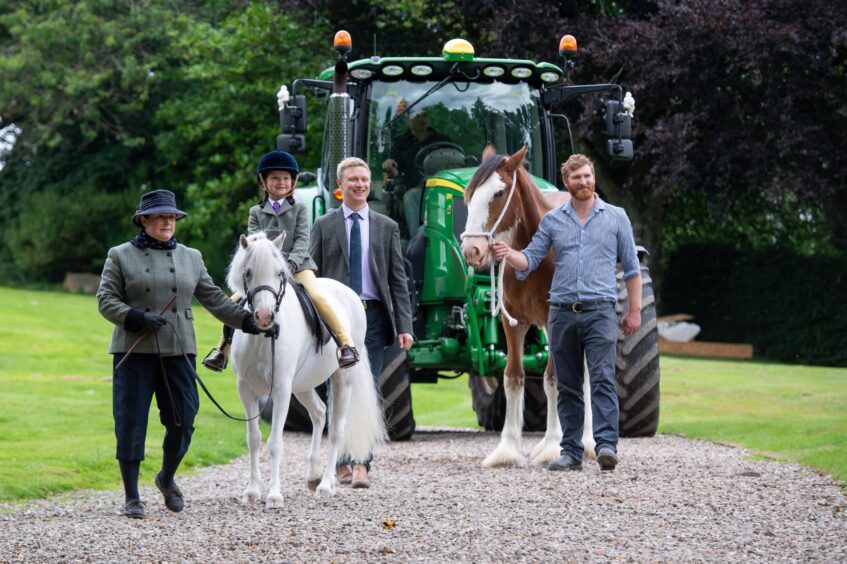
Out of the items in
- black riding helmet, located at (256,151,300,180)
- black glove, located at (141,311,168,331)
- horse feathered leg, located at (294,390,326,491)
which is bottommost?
horse feathered leg, located at (294,390,326,491)

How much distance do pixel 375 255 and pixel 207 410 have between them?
298 inches

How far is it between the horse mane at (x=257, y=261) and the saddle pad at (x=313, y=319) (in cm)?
50

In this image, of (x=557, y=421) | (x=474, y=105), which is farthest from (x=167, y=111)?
(x=557, y=421)

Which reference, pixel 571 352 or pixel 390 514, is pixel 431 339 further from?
pixel 390 514

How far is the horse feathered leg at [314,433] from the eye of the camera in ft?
28.4

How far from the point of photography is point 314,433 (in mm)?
8883

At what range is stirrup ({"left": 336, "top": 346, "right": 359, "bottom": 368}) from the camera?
8.41 m

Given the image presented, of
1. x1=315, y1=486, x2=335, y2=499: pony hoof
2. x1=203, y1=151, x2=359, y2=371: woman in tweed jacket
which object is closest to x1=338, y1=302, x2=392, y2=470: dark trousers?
x1=203, y1=151, x2=359, y2=371: woman in tweed jacket

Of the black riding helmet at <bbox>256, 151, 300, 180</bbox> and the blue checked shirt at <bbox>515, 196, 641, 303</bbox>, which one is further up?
the black riding helmet at <bbox>256, 151, 300, 180</bbox>

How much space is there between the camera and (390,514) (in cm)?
744

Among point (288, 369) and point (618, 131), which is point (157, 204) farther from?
point (618, 131)

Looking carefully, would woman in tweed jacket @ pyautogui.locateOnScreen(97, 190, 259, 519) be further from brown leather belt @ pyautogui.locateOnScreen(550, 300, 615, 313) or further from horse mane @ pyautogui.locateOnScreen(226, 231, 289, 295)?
brown leather belt @ pyautogui.locateOnScreen(550, 300, 615, 313)

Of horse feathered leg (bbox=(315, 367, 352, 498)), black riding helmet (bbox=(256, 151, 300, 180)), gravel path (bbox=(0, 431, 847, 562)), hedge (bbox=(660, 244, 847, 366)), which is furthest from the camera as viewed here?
hedge (bbox=(660, 244, 847, 366))

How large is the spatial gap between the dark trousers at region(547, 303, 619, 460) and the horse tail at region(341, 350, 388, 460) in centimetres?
135
